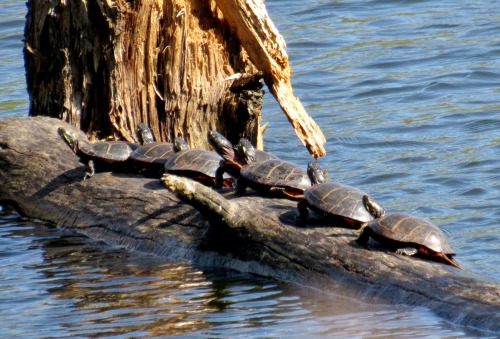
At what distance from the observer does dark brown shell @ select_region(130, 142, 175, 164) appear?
7.57m

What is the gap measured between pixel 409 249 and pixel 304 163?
16.7 ft

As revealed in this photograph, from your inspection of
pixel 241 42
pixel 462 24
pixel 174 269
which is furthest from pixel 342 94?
pixel 174 269

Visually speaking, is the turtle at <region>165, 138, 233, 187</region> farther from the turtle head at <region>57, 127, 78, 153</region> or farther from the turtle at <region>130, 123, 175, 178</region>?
the turtle head at <region>57, 127, 78, 153</region>

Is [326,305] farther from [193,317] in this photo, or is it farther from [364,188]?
[364,188]

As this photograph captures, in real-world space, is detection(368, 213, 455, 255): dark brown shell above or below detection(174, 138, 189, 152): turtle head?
below

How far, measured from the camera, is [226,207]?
6.22 metres

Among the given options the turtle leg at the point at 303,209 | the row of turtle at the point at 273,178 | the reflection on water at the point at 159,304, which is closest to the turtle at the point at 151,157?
the row of turtle at the point at 273,178

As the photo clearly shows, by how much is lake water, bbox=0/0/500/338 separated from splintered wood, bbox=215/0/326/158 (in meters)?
1.34

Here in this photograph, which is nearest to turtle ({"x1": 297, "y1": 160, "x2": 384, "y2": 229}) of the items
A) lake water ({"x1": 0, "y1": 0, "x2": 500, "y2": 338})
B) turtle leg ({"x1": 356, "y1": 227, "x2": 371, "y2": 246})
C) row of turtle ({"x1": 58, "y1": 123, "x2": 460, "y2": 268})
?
row of turtle ({"x1": 58, "y1": 123, "x2": 460, "y2": 268})

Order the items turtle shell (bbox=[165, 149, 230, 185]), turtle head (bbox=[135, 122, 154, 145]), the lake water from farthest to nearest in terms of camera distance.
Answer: turtle head (bbox=[135, 122, 154, 145]) < turtle shell (bbox=[165, 149, 230, 185]) < the lake water

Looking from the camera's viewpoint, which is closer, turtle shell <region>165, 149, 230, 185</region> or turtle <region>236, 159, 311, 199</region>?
turtle <region>236, 159, 311, 199</region>

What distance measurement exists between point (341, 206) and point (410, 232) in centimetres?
53

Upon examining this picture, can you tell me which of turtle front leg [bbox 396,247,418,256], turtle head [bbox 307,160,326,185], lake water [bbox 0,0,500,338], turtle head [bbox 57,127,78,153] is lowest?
lake water [bbox 0,0,500,338]

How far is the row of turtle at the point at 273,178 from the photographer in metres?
5.87
